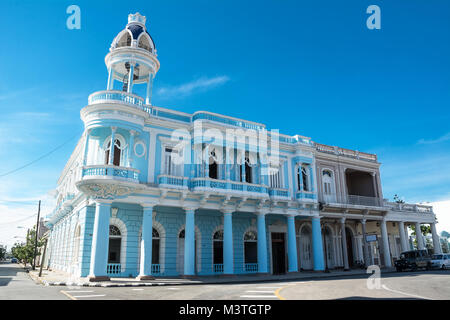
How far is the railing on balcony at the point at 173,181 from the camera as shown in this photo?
19619 millimetres

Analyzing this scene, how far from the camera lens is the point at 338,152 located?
29.7m

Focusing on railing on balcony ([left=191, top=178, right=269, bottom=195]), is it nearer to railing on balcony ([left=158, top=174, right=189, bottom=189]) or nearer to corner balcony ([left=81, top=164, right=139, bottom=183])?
railing on balcony ([left=158, top=174, right=189, bottom=189])

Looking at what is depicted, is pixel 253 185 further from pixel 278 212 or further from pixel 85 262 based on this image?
pixel 85 262

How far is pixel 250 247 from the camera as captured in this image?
24.6 metres

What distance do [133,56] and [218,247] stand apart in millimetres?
13411

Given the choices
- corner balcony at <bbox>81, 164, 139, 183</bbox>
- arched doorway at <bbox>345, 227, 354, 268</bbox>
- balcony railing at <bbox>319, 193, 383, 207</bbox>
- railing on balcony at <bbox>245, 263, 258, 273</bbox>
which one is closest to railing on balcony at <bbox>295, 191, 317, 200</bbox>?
balcony railing at <bbox>319, 193, 383, 207</bbox>

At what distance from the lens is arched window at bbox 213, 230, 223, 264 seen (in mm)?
22703

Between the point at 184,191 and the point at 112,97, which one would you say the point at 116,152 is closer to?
the point at 112,97

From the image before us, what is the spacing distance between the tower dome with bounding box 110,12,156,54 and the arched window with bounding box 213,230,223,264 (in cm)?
1284

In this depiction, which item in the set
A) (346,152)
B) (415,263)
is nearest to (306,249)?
(415,263)
